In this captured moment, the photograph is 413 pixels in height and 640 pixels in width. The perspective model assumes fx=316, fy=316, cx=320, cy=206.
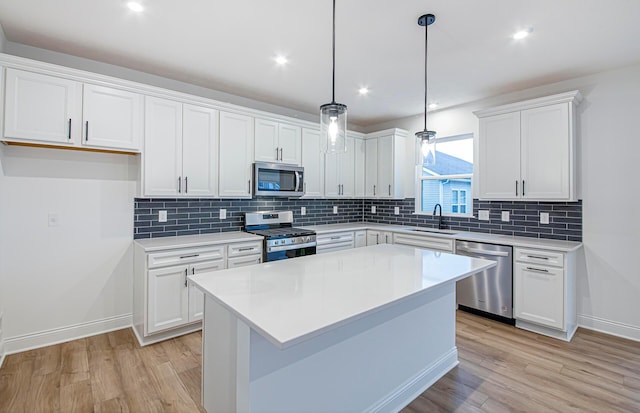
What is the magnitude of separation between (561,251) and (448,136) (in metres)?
2.10

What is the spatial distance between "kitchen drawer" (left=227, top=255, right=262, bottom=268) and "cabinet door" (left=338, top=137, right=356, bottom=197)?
1.94 metres

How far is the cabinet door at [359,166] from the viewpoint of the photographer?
16.9ft

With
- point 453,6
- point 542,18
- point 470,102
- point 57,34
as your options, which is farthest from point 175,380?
point 470,102

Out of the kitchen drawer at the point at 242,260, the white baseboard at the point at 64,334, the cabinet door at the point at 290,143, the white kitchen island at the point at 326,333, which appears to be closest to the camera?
the white kitchen island at the point at 326,333

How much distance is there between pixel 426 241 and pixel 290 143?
2195mm

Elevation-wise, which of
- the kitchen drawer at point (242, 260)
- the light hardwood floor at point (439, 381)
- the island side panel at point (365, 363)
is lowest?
the light hardwood floor at point (439, 381)

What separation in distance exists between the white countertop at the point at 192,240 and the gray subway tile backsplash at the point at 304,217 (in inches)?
6.0

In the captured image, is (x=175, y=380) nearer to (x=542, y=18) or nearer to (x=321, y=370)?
(x=321, y=370)

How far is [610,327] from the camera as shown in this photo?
10.6ft

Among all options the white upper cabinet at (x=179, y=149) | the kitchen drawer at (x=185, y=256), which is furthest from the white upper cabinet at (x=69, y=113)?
the kitchen drawer at (x=185, y=256)

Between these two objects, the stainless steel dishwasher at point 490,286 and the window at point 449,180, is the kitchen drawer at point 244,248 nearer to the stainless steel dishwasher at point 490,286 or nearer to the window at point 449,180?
the stainless steel dishwasher at point 490,286

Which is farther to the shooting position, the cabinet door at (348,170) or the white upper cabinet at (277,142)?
the cabinet door at (348,170)

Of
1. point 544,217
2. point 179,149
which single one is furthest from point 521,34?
point 179,149

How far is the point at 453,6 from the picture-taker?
2.16 metres
